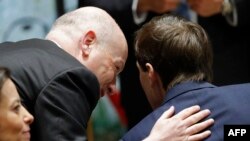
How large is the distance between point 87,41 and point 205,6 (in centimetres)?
97

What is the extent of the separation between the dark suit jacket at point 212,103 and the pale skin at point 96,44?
0.96ft

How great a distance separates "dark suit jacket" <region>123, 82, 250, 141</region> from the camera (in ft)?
6.69

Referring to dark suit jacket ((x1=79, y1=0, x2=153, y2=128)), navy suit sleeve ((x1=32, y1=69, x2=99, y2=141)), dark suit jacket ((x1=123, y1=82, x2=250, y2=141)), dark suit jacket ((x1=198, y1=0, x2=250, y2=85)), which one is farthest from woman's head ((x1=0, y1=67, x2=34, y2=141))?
dark suit jacket ((x1=198, y1=0, x2=250, y2=85))

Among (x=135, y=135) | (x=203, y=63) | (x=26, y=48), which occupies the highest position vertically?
(x=26, y=48)

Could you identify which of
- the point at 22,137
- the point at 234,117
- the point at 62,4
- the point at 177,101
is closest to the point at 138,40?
the point at 177,101

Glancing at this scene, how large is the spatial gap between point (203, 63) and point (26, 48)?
0.56 m

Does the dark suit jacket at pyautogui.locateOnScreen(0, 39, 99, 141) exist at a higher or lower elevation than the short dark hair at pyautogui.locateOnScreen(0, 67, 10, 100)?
lower

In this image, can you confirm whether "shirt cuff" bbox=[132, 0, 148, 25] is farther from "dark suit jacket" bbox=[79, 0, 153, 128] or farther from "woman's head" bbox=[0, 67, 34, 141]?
"woman's head" bbox=[0, 67, 34, 141]

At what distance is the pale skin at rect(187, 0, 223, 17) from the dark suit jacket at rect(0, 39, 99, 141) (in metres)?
1.13

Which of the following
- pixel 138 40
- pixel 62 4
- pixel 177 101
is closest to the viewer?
pixel 177 101

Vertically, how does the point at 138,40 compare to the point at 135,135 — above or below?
above

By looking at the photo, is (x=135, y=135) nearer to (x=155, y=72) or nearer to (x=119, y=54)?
(x=155, y=72)

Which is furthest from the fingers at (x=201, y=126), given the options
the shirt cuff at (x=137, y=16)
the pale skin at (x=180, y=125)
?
the shirt cuff at (x=137, y=16)

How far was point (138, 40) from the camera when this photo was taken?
2.27m
